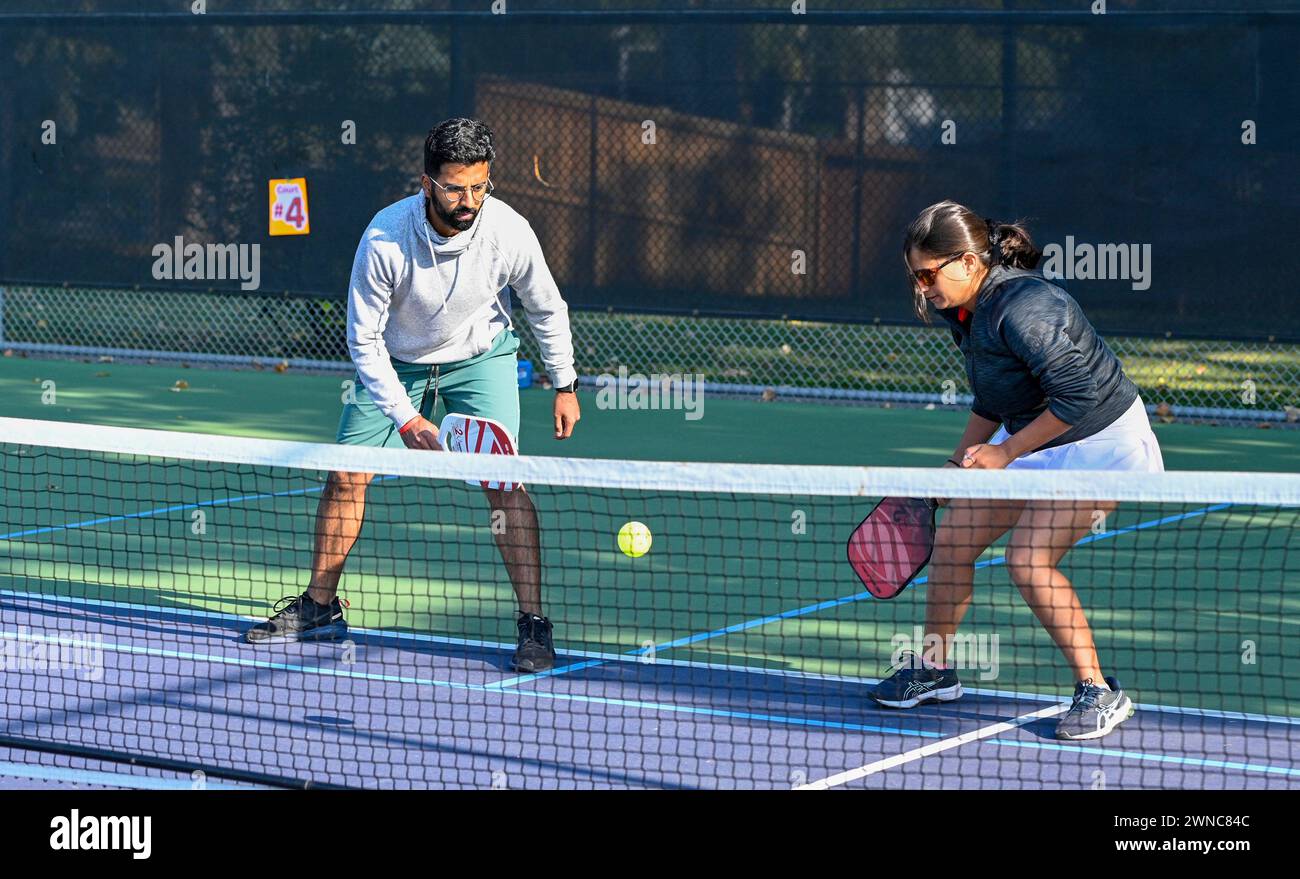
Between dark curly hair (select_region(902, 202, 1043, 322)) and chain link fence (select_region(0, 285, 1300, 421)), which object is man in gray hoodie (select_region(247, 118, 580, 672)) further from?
chain link fence (select_region(0, 285, 1300, 421))

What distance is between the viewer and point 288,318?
48.5ft

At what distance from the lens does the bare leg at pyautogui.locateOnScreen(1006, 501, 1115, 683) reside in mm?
4859

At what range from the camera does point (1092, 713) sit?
4988mm

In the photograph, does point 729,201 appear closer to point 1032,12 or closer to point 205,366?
point 1032,12

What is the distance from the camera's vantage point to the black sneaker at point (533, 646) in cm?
575

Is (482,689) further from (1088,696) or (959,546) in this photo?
(1088,696)

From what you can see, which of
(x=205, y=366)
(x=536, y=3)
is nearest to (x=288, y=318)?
(x=205, y=366)

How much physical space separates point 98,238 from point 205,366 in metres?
1.35

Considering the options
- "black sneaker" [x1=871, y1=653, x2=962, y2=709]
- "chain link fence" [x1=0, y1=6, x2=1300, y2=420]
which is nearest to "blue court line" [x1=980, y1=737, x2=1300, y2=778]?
"black sneaker" [x1=871, y1=653, x2=962, y2=709]

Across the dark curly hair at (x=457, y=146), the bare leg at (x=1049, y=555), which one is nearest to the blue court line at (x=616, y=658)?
the bare leg at (x=1049, y=555)

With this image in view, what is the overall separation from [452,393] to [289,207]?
802cm

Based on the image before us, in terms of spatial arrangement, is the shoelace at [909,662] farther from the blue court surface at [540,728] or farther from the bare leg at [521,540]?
the bare leg at [521,540]

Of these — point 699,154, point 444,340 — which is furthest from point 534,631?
point 699,154
